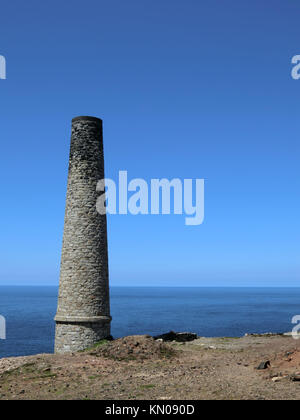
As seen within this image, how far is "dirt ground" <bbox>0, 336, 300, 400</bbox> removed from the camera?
13742 millimetres

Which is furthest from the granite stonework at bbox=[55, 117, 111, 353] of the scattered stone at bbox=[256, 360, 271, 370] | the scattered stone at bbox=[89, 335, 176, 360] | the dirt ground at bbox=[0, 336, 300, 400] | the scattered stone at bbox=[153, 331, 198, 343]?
the scattered stone at bbox=[256, 360, 271, 370]

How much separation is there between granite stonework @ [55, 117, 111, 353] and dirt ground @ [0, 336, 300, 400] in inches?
108

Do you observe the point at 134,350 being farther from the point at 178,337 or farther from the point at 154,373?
the point at 178,337

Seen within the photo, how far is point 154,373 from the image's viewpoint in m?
17.0

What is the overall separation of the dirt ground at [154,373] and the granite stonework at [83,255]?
275cm

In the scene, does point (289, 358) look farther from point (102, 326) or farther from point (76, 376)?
point (102, 326)

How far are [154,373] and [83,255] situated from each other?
915 cm

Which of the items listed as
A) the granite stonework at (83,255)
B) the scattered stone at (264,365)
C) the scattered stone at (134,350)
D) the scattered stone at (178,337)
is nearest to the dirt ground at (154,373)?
the scattered stone at (134,350)

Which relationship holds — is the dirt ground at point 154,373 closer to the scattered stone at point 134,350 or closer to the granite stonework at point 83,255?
the scattered stone at point 134,350

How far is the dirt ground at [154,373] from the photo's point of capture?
13.7 metres

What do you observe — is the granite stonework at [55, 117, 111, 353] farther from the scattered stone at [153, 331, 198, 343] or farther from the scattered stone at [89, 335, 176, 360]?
the scattered stone at [153, 331, 198, 343]

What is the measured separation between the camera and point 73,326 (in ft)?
78.7
